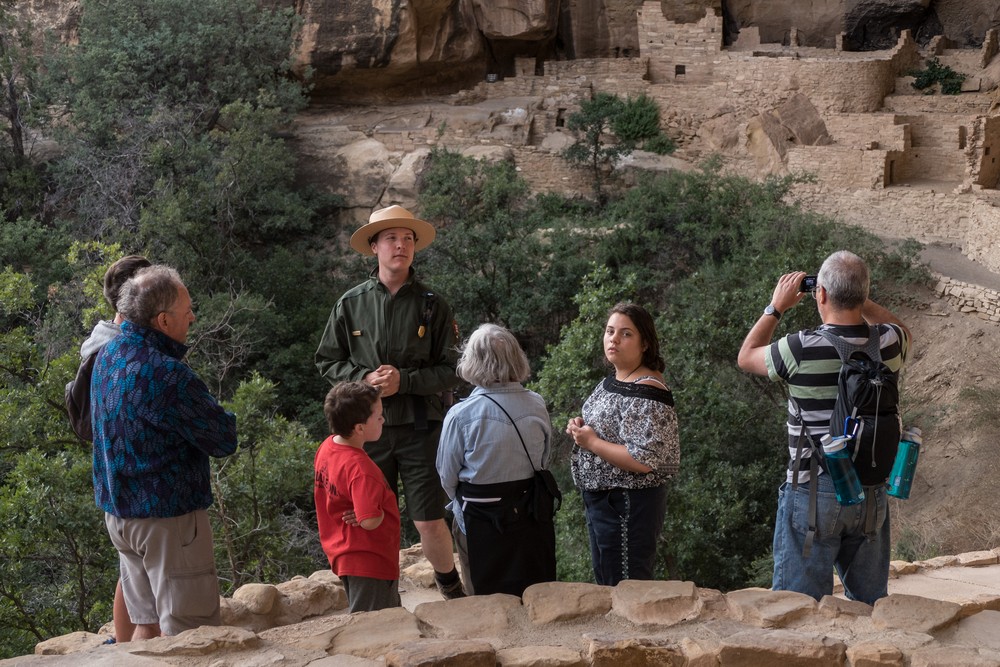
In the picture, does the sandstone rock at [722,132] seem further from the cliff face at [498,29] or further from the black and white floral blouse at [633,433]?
the black and white floral blouse at [633,433]

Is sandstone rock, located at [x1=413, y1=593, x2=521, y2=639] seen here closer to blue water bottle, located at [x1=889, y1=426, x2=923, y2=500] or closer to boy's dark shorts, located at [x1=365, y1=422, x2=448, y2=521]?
boy's dark shorts, located at [x1=365, y1=422, x2=448, y2=521]

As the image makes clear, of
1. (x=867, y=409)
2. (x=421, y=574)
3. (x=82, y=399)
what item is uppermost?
(x=82, y=399)

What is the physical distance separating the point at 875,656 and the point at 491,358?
1492 millimetres

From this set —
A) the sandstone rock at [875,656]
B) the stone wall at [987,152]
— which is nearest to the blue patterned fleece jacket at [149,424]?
the sandstone rock at [875,656]

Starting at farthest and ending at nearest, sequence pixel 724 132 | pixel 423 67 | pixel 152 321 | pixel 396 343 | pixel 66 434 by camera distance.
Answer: pixel 423 67 → pixel 724 132 → pixel 66 434 → pixel 396 343 → pixel 152 321

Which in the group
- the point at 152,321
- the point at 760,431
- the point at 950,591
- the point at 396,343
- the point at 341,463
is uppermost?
the point at 152,321

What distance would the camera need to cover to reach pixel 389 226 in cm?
412

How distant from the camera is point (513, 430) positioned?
138 inches

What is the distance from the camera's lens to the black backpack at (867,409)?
3287 mm

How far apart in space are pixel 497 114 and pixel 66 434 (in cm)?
1132

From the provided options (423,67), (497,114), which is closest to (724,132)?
(497,114)

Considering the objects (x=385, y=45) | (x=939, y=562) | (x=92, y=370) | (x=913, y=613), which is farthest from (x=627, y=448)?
(x=385, y=45)

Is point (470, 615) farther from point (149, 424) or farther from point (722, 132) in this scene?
point (722, 132)

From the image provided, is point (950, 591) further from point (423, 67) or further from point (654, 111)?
point (423, 67)
